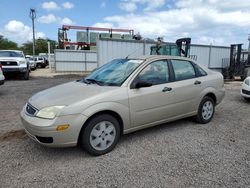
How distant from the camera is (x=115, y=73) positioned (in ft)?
13.9

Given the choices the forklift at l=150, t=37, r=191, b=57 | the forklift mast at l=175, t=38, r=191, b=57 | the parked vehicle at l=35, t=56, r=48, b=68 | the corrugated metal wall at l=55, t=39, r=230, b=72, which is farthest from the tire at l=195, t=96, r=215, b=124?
the parked vehicle at l=35, t=56, r=48, b=68

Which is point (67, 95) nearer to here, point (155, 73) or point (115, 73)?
point (115, 73)

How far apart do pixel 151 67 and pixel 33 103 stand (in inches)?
81.7

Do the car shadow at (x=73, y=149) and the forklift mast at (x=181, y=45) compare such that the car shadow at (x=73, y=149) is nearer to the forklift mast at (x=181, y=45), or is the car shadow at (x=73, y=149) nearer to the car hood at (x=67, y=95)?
the car hood at (x=67, y=95)

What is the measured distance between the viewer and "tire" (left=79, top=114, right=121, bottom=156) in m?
3.44

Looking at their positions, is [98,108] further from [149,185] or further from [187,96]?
[187,96]

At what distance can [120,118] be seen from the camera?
3760 mm

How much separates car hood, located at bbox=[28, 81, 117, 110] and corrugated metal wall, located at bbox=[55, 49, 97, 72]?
19.9 meters

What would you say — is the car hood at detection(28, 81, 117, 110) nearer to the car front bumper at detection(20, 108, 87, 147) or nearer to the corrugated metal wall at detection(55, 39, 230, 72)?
the car front bumper at detection(20, 108, 87, 147)

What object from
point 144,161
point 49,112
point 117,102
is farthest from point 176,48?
point 49,112

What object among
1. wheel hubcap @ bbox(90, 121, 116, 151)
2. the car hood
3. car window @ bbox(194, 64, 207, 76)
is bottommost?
wheel hubcap @ bbox(90, 121, 116, 151)

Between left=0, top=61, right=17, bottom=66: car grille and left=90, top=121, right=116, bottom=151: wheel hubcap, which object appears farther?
left=0, top=61, right=17, bottom=66: car grille

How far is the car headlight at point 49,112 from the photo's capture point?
3.25 meters

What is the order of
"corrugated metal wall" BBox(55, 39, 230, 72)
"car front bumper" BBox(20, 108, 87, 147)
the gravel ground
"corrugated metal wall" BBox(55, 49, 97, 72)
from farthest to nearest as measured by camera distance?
1. "corrugated metal wall" BBox(55, 49, 97, 72)
2. "corrugated metal wall" BBox(55, 39, 230, 72)
3. "car front bumper" BBox(20, 108, 87, 147)
4. the gravel ground
